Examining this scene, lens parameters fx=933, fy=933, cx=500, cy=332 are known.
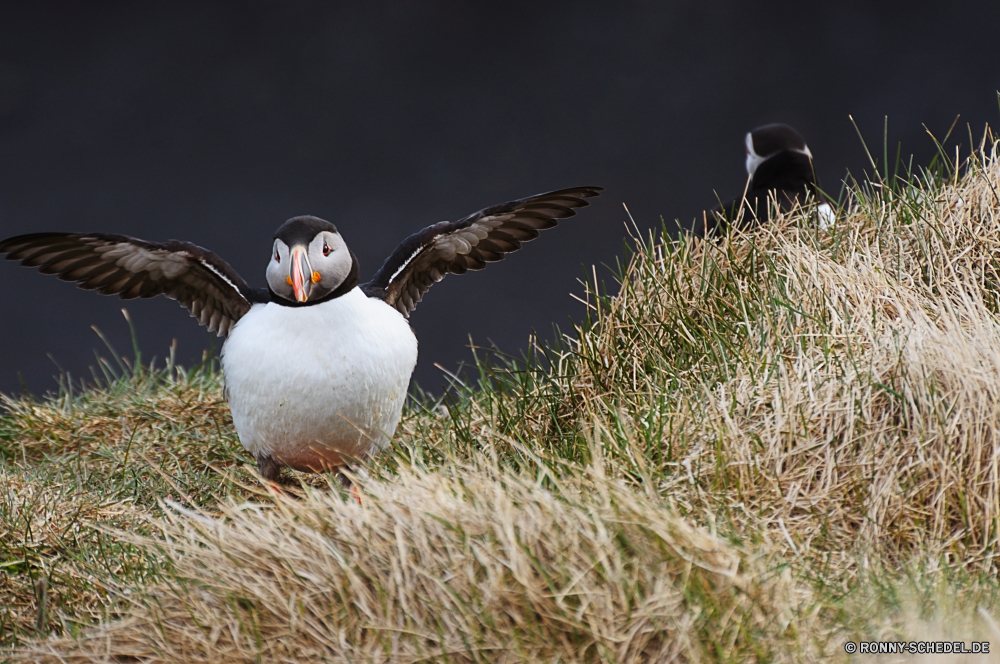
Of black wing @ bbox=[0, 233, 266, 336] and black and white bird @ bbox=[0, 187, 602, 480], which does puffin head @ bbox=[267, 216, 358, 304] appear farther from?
black wing @ bbox=[0, 233, 266, 336]

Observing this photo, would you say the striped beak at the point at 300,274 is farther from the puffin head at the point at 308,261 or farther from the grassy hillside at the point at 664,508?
the grassy hillside at the point at 664,508

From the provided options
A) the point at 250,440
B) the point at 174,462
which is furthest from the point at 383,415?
the point at 174,462

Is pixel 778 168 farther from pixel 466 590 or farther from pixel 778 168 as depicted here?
pixel 466 590

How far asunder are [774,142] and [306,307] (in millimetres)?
3581

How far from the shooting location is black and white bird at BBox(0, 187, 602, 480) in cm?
388

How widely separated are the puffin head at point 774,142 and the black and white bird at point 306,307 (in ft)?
7.73

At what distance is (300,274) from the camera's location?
3.70 meters

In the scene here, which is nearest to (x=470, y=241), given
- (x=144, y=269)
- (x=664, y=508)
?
(x=144, y=269)

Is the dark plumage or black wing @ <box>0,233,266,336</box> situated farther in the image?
the dark plumage

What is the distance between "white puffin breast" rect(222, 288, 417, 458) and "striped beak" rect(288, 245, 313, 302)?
201 millimetres

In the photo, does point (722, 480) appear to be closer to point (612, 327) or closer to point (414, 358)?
point (612, 327)

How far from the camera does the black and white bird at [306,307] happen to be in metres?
3.88

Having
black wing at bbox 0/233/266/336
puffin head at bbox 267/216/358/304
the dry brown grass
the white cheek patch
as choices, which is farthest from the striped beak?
the white cheek patch

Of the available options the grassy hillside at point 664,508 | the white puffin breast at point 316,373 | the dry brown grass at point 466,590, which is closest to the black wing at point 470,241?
the white puffin breast at point 316,373
